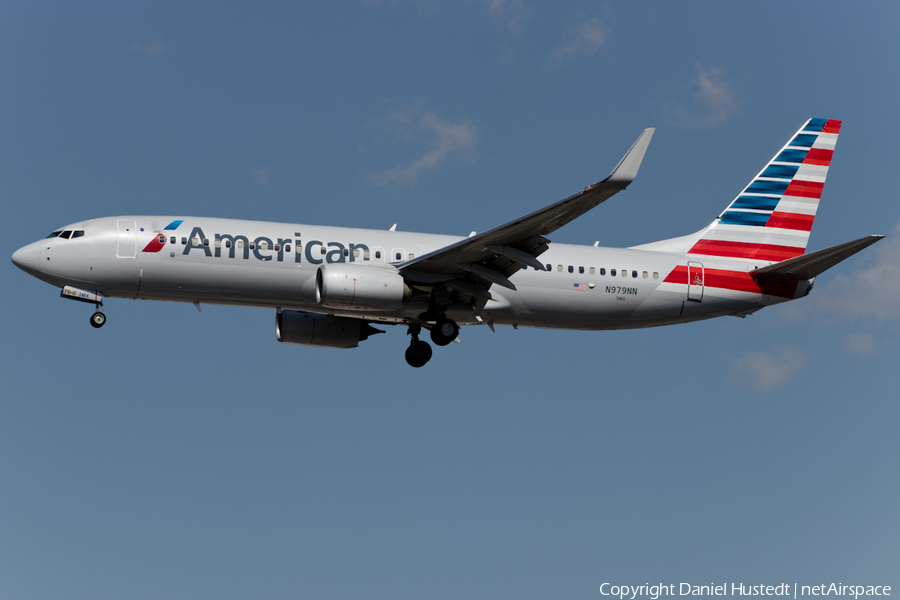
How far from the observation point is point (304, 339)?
32656 millimetres

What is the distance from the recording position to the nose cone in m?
28.3

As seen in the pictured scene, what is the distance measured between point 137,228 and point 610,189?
1446 centimetres

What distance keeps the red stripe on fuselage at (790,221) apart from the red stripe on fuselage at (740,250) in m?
1.11

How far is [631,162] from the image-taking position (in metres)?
21.6

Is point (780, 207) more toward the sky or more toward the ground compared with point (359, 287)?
more toward the sky

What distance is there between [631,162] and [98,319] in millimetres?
16852

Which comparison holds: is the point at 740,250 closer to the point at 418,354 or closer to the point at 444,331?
the point at 444,331

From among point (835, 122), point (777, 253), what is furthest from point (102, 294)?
point (835, 122)

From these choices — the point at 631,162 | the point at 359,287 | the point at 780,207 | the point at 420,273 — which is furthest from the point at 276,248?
the point at 780,207

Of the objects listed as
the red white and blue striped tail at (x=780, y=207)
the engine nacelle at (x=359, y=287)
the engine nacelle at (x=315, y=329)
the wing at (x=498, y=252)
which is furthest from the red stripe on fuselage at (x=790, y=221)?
the engine nacelle at (x=315, y=329)

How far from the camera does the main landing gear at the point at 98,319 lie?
28.6 meters

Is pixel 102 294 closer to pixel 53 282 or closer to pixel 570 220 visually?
pixel 53 282

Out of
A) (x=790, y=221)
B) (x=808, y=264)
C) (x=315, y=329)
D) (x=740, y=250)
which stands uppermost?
(x=790, y=221)

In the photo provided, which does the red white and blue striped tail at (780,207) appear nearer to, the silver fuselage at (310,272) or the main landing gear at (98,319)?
the silver fuselage at (310,272)
